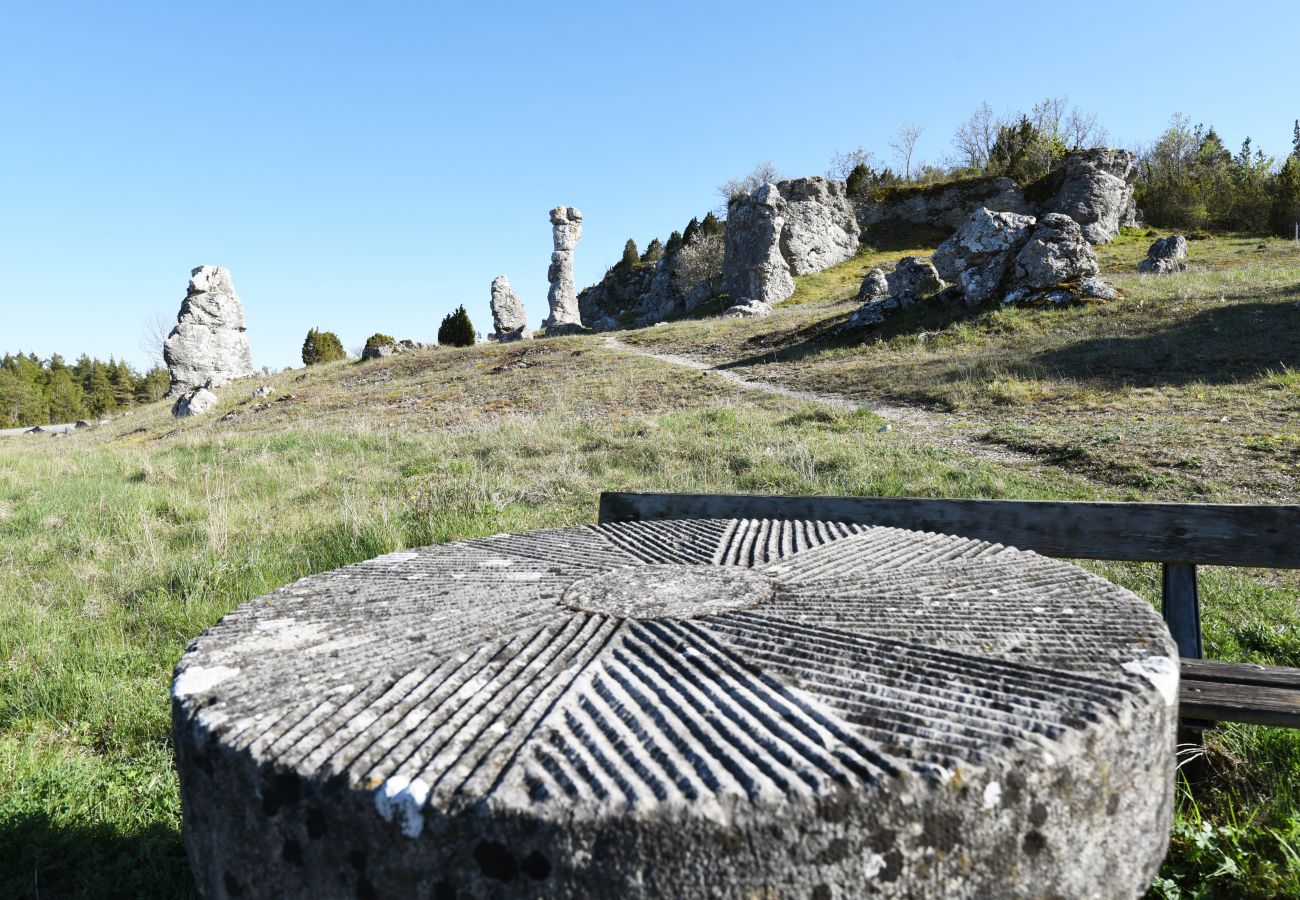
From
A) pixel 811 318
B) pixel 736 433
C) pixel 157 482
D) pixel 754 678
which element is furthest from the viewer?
pixel 811 318

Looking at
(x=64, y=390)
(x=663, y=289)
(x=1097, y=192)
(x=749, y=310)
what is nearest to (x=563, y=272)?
(x=663, y=289)

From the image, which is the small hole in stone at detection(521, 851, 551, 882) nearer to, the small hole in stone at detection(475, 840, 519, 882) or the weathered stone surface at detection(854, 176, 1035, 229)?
the small hole in stone at detection(475, 840, 519, 882)

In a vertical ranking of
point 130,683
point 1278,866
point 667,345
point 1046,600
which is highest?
point 667,345

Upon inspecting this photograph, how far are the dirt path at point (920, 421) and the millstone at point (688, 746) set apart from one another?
6.90 m

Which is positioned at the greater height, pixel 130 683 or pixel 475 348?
pixel 475 348

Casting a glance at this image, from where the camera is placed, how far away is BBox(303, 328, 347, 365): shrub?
169 ft

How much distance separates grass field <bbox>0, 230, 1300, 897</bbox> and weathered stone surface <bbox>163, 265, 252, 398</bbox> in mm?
15231

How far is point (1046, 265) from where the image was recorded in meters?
17.9

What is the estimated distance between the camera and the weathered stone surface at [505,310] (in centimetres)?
4000

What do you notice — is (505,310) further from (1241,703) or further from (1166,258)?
(1241,703)

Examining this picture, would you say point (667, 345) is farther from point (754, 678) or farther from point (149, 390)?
point (149, 390)

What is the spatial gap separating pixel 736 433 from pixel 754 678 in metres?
8.78

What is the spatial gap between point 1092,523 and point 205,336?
117 feet

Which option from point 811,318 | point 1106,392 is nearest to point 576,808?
point 1106,392
